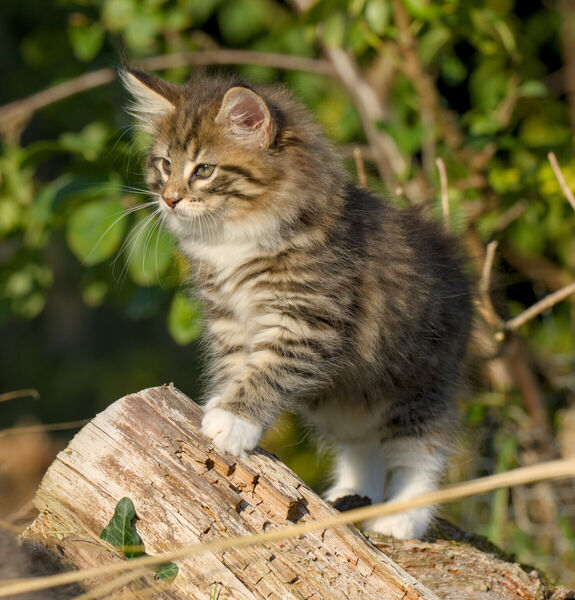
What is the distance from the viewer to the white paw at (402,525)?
2680mm

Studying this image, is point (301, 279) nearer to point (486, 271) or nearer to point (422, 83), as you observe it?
point (486, 271)

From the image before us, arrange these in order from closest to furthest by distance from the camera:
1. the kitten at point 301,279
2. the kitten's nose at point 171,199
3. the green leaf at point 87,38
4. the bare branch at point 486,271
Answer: the kitten at point 301,279
the kitten's nose at point 171,199
the bare branch at point 486,271
the green leaf at point 87,38

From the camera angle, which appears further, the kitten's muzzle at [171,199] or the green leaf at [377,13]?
the green leaf at [377,13]

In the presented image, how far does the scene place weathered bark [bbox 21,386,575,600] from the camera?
195 centimetres

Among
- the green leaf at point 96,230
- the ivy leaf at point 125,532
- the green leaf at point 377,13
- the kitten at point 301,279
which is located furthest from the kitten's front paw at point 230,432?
the green leaf at point 377,13

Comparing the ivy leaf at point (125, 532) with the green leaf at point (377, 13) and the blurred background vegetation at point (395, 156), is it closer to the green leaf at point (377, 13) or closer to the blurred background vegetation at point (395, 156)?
the blurred background vegetation at point (395, 156)

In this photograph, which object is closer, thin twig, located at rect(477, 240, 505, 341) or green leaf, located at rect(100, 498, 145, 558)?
green leaf, located at rect(100, 498, 145, 558)

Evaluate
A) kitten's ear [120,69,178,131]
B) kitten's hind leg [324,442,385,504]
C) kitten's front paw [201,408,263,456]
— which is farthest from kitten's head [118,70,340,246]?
kitten's hind leg [324,442,385,504]

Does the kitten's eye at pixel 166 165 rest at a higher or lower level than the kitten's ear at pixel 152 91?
lower

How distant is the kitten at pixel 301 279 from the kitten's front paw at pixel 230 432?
15 mm

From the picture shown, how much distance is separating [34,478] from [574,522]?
3631 millimetres

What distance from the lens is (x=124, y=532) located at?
1.97 m

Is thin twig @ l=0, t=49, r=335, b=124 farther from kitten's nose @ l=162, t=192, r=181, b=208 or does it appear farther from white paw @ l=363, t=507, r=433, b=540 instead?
white paw @ l=363, t=507, r=433, b=540

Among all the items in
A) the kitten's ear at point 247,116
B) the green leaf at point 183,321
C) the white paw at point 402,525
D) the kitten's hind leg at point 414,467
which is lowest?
the white paw at point 402,525
